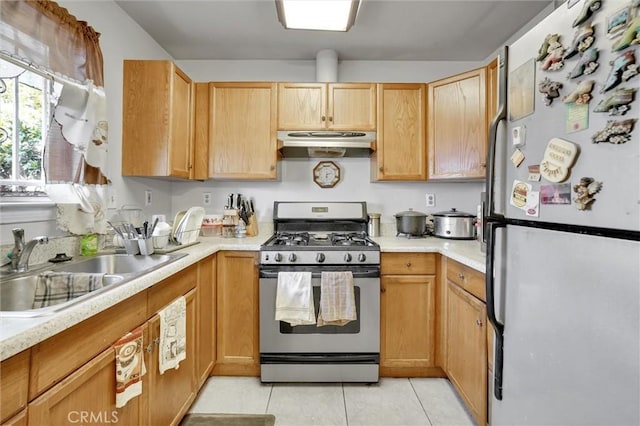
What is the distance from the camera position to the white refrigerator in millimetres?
708

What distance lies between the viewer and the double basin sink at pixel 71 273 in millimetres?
872

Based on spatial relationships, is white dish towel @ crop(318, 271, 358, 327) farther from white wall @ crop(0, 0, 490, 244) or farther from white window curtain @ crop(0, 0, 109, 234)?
white window curtain @ crop(0, 0, 109, 234)

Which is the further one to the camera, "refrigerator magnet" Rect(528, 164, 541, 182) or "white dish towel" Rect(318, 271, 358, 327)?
"white dish towel" Rect(318, 271, 358, 327)

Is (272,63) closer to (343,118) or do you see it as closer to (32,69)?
(343,118)

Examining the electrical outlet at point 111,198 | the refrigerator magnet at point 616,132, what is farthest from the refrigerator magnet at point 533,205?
the electrical outlet at point 111,198

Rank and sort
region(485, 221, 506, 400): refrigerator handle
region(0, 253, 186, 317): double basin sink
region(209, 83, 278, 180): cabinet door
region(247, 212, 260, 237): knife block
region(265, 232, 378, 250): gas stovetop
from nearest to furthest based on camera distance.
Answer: region(0, 253, 186, 317): double basin sink
region(485, 221, 506, 400): refrigerator handle
region(265, 232, 378, 250): gas stovetop
region(209, 83, 278, 180): cabinet door
region(247, 212, 260, 237): knife block

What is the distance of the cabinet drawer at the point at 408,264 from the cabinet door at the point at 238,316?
0.89 meters

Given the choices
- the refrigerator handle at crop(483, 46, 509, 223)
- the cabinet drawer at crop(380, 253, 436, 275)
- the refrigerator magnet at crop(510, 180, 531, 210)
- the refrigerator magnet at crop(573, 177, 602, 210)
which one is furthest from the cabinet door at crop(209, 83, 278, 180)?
the refrigerator magnet at crop(573, 177, 602, 210)

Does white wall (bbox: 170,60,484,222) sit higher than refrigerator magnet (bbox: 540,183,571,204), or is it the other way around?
white wall (bbox: 170,60,484,222)

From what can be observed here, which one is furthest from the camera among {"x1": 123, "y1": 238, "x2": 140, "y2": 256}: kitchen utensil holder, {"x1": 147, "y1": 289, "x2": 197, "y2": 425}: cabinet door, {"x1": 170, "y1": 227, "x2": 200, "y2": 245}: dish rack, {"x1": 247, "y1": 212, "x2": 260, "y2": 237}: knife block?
{"x1": 247, "y1": 212, "x2": 260, "y2": 237}: knife block

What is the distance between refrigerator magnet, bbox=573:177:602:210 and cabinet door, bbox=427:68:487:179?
53.8 inches

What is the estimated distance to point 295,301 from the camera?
6.32 feet

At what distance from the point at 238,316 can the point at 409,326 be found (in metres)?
1.16

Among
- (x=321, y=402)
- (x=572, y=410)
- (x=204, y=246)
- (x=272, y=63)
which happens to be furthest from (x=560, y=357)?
(x=272, y=63)
